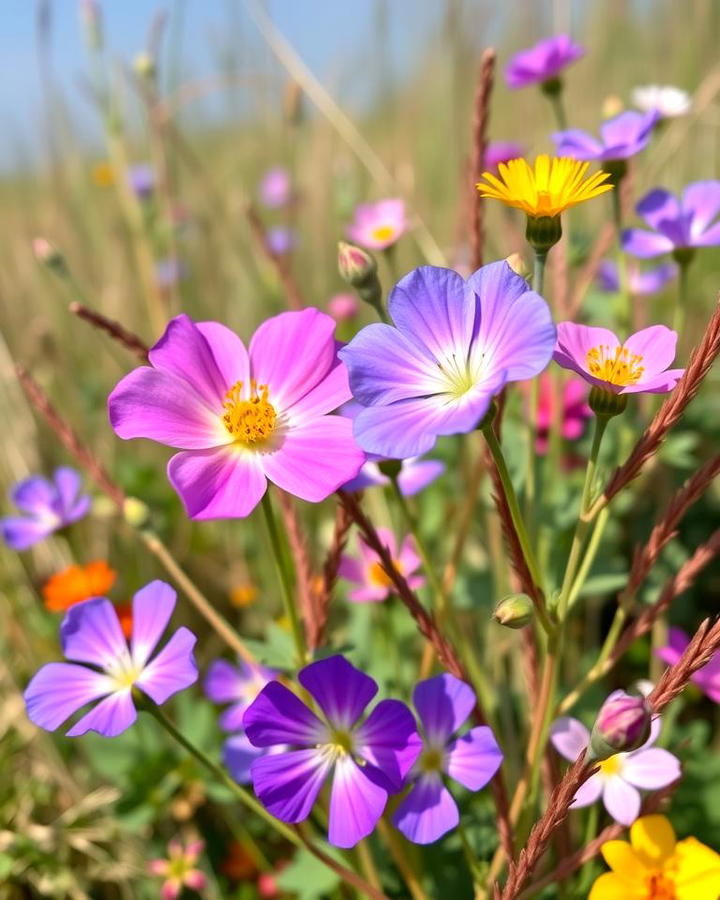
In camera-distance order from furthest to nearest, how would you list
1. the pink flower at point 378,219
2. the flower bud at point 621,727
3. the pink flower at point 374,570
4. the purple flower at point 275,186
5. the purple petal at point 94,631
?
the purple flower at point 275,186, the pink flower at point 378,219, the pink flower at point 374,570, the purple petal at point 94,631, the flower bud at point 621,727

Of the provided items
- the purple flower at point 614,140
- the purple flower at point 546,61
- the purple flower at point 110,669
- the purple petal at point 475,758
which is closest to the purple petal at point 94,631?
the purple flower at point 110,669

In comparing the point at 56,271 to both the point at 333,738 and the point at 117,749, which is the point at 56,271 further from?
the point at 333,738

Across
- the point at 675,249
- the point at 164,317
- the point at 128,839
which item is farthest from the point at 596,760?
the point at 164,317

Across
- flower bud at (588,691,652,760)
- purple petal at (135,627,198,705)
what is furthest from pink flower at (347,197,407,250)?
flower bud at (588,691,652,760)

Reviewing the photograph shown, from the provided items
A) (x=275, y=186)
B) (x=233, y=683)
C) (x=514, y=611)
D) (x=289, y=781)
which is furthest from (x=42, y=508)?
(x=275, y=186)

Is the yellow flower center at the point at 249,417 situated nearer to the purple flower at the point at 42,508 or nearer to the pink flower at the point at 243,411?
the pink flower at the point at 243,411

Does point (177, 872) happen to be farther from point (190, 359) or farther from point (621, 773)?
point (190, 359)
